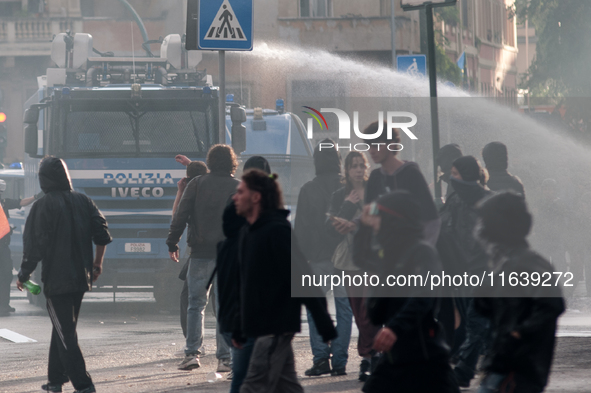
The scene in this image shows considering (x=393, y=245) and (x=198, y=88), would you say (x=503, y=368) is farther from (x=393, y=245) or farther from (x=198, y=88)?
(x=198, y=88)

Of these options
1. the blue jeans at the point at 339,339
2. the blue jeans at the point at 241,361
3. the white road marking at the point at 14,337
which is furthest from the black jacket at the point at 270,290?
the white road marking at the point at 14,337

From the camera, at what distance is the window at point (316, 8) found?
33.6m

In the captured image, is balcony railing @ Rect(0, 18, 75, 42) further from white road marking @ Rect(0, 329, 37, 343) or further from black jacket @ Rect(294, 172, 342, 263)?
black jacket @ Rect(294, 172, 342, 263)

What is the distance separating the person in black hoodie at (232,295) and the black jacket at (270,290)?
256 millimetres

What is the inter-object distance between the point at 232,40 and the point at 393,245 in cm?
431

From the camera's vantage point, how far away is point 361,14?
33.3 meters

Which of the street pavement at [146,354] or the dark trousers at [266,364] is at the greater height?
the dark trousers at [266,364]

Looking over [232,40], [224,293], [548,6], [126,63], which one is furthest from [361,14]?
[224,293]

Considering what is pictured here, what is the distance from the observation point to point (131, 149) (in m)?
12.7

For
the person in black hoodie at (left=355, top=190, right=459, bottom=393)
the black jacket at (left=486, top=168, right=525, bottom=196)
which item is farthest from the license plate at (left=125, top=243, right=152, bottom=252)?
the person in black hoodie at (left=355, top=190, right=459, bottom=393)

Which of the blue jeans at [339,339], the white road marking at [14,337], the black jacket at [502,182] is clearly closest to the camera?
the blue jeans at [339,339]

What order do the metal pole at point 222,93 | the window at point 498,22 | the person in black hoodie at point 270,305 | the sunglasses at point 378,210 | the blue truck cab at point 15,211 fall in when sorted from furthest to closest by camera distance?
the window at point 498,22, the blue truck cab at point 15,211, the metal pole at point 222,93, the person in black hoodie at point 270,305, the sunglasses at point 378,210

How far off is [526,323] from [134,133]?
30.4ft

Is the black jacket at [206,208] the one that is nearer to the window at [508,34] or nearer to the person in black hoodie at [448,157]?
the person in black hoodie at [448,157]
